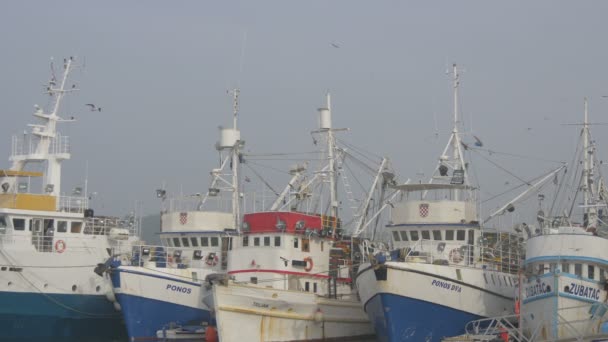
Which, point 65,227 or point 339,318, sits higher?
point 65,227

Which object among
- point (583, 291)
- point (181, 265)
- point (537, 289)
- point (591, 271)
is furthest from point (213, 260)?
point (583, 291)

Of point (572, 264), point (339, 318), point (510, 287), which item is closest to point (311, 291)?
point (339, 318)

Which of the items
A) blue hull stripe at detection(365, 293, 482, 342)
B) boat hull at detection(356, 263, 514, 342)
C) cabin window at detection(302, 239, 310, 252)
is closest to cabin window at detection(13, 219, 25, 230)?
cabin window at detection(302, 239, 310, 252)

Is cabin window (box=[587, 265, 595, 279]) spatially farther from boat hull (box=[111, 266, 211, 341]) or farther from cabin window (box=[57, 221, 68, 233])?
cabin window (box=[57, 221, 68, 233])

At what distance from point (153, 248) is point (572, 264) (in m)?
16.3

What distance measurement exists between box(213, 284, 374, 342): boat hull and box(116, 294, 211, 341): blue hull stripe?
136 inches

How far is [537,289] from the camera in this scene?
2602 cm

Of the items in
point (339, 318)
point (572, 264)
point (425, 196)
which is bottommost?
point (339, 318)

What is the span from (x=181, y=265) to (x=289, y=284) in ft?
14.3

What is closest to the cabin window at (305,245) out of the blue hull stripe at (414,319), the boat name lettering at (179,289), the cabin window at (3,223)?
the boat name lettering at (179,289)

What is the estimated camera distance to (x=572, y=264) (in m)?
26.5

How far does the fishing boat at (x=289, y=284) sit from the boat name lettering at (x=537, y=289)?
328 inches

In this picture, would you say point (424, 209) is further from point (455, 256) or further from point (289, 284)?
point (289, 284)

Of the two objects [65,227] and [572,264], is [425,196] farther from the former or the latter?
[65,227]
